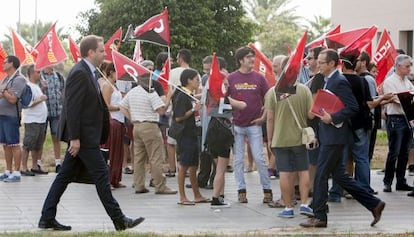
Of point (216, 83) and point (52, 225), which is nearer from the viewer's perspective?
point (52, 225)

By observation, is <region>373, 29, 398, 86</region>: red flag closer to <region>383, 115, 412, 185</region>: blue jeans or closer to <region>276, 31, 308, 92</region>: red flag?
<region>383, 115, 412, 185</region>: blue jeans

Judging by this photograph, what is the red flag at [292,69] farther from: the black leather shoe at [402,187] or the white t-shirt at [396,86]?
the black leather shoe at [402,187]


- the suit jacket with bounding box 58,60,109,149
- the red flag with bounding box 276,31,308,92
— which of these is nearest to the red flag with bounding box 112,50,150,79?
the red flag with bounding box 276,31,308,92

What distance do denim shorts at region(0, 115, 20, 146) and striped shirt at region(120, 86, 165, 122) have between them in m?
2.53

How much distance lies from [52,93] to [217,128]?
4.82 m

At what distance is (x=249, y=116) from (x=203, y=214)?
156 cm

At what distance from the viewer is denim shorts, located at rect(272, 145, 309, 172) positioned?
11.8 metres

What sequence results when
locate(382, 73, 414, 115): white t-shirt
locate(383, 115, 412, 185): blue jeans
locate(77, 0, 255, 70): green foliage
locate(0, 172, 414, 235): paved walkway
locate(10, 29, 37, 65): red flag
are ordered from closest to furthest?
locate(0, 172, 414, 235): paved walkway
locate(382, 73, 414, 115): white t-shirt
locate(383, 115, 412, 185): blue jeans
locate(10, 29, 37, 65): red flag
locate(77, 0, 255, 70): green foliage

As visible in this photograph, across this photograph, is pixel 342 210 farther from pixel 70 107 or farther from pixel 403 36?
pixel 403 36

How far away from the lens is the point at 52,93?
660 inches

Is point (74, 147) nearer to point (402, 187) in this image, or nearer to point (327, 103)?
point (327, 103)

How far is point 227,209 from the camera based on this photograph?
41.4ft

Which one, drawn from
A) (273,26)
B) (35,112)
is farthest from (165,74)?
(273,26)

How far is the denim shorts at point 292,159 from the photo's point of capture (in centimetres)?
1177
